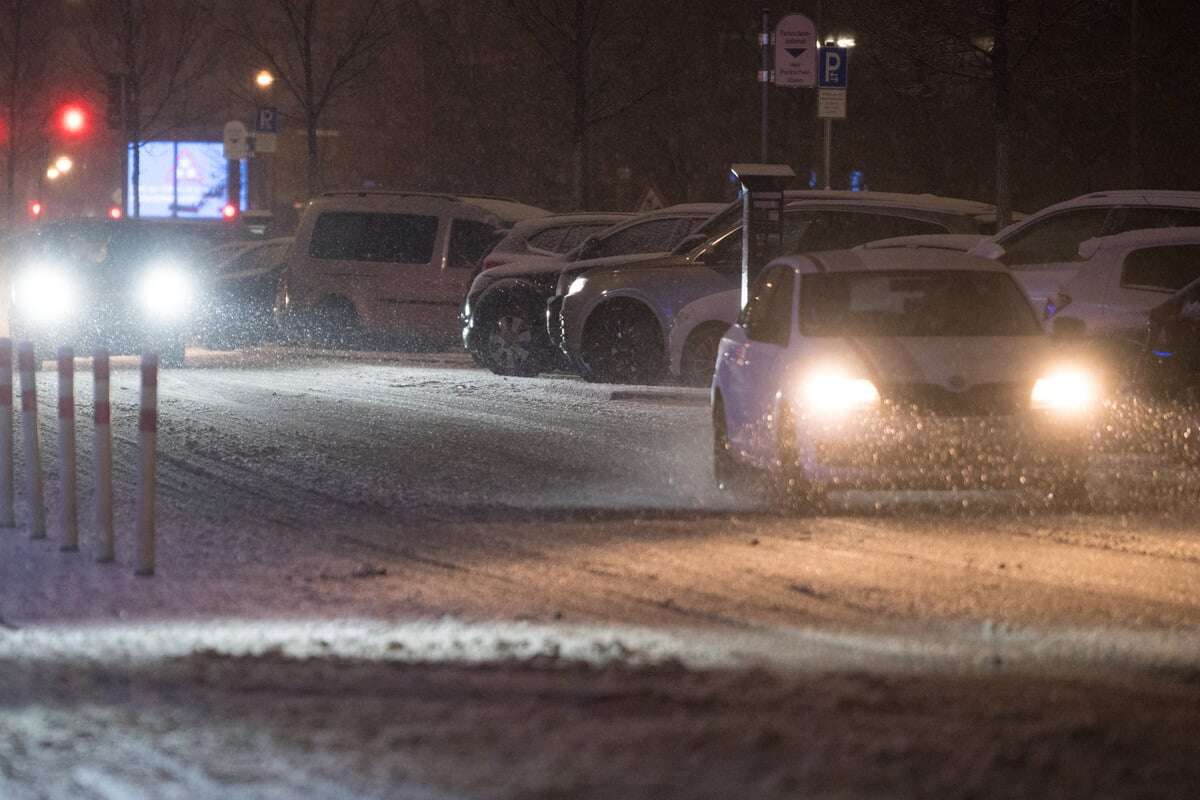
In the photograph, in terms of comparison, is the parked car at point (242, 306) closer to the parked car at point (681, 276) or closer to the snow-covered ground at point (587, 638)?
the parked car at point (681, 276)

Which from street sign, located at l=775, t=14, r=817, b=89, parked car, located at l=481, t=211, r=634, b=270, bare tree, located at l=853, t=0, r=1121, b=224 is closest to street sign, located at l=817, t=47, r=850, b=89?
bare tree, located at l=853, t=0, r=1121, b=224

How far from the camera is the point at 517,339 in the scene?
2223 cm

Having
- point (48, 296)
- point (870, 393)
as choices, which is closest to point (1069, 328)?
point (870, 393)

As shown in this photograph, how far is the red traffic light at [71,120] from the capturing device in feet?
115

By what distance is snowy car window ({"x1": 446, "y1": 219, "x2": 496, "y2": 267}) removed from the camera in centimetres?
2539

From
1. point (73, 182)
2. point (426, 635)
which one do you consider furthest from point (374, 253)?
point (73, 182)

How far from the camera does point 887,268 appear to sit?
12414 millimetres

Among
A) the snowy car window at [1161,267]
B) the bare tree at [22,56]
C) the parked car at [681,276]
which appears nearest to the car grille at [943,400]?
the snowy car window at [1161,267]

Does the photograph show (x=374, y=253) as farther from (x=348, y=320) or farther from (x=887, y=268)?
(x=887, y=268)

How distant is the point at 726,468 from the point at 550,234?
38.1ft

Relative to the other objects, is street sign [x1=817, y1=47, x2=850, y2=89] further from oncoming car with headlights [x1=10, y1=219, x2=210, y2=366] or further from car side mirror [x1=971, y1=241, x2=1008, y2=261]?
car side mirror [x1=971, y1=241, x2=1008, y2=261]

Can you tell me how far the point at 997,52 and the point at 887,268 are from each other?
12023 millimetres

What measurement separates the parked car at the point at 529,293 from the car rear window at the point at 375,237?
10.6 feet

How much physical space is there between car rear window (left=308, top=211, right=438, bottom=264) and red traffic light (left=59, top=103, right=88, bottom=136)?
10.4 metres
